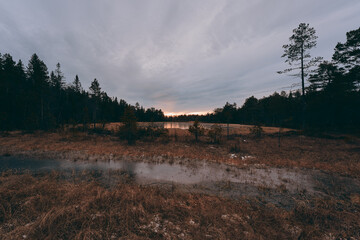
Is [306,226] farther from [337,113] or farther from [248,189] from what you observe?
[337,113]

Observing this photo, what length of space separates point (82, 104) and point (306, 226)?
61.8 metres

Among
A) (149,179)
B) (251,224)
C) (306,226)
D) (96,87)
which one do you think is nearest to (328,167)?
(306,226)

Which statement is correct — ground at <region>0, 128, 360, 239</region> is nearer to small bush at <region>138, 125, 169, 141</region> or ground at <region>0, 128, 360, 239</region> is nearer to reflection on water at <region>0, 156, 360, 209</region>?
reflection on water at <region>0, 156, 360, 209</region>

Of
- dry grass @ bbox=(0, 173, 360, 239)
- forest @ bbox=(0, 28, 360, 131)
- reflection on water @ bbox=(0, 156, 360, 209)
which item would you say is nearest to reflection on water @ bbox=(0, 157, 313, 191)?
reflection on water @ bbox=(0, 156, 360, 209)

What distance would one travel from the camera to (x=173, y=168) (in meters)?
9.51

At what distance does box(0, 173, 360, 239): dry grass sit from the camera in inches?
129

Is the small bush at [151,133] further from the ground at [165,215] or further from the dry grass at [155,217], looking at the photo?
the dry grass at [155,217]

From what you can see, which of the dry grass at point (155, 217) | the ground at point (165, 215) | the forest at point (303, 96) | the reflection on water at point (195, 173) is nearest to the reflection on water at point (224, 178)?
the reflection on water at point (195, 173)

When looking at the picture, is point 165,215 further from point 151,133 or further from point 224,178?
point 151,133

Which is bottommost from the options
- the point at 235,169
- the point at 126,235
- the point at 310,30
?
the point at 235,169

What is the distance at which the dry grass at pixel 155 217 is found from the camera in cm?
327

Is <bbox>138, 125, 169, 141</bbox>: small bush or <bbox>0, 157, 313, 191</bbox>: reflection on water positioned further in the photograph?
<bbox>138, 125, 169, 141</bbox>: small bush

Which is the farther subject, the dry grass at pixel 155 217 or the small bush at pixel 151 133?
the small bush at pixel 151 133

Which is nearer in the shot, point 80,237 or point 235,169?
point 80,237
